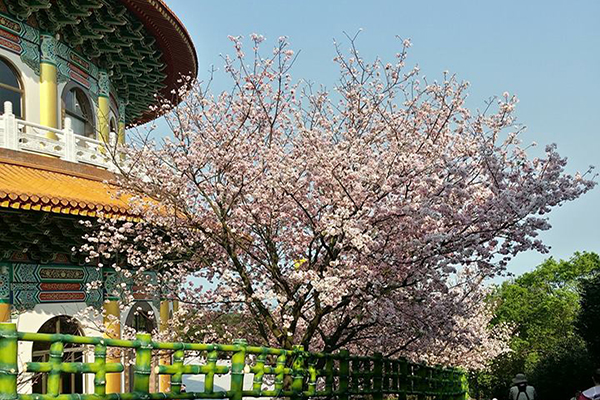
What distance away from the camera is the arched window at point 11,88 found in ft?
40.4

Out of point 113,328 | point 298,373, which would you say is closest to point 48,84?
point 113,328

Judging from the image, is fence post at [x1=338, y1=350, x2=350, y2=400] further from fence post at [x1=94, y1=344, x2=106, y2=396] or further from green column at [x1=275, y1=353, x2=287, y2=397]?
fence post at [x1=94, y1=344, x2=106, y2=396]

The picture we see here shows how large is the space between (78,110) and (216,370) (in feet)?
Answer: 30.0

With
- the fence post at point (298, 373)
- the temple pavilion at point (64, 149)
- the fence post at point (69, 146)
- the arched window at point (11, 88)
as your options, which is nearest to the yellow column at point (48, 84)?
the temple pavilion at point (64, 149)

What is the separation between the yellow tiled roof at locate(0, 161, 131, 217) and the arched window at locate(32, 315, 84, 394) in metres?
2.37

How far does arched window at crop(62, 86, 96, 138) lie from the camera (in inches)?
551

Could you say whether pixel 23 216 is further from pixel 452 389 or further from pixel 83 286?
pixel 452 389

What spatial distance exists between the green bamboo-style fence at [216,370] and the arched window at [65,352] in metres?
3.11

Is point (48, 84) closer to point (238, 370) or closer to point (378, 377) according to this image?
point (238, 370)

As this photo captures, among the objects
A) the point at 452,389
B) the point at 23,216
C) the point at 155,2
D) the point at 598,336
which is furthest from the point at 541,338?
the point at 23,216

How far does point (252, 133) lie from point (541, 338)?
3569cm

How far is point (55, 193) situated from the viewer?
32.0 feet

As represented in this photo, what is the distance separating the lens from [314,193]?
30.2 feet

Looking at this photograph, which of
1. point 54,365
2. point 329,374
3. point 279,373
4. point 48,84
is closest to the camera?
point 54,365
